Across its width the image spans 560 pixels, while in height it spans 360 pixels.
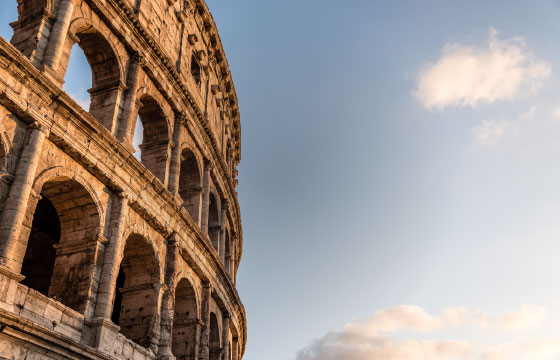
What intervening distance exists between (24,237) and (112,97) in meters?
5.14

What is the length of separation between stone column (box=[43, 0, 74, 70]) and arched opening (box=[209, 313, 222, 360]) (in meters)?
9.69

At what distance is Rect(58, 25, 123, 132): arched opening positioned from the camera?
12.7 m

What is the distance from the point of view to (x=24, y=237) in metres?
8.91

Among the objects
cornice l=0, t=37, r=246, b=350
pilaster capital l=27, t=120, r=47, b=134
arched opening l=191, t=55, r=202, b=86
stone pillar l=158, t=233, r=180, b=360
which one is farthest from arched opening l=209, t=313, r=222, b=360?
pilaster capital l=27, t=120, r=47, b=134

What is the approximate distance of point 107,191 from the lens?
11391 millimetres

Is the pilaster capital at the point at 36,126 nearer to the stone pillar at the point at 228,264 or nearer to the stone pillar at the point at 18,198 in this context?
the stone pillar at the point at 18,198

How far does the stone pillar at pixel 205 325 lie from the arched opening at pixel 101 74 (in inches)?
233

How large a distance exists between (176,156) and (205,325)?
5.06 meters

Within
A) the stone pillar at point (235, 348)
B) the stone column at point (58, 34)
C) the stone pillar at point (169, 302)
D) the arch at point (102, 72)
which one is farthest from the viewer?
the stone pillar at point (235, 348)

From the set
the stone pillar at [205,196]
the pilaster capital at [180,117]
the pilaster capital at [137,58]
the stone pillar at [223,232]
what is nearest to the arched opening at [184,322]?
the stone pillar at [205,196]

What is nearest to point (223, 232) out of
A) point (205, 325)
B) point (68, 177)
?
point (205, 325)

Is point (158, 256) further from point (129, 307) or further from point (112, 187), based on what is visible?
point (112, 187)

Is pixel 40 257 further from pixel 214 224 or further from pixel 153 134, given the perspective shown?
pixel 214 224

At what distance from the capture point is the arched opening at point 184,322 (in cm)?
1419
